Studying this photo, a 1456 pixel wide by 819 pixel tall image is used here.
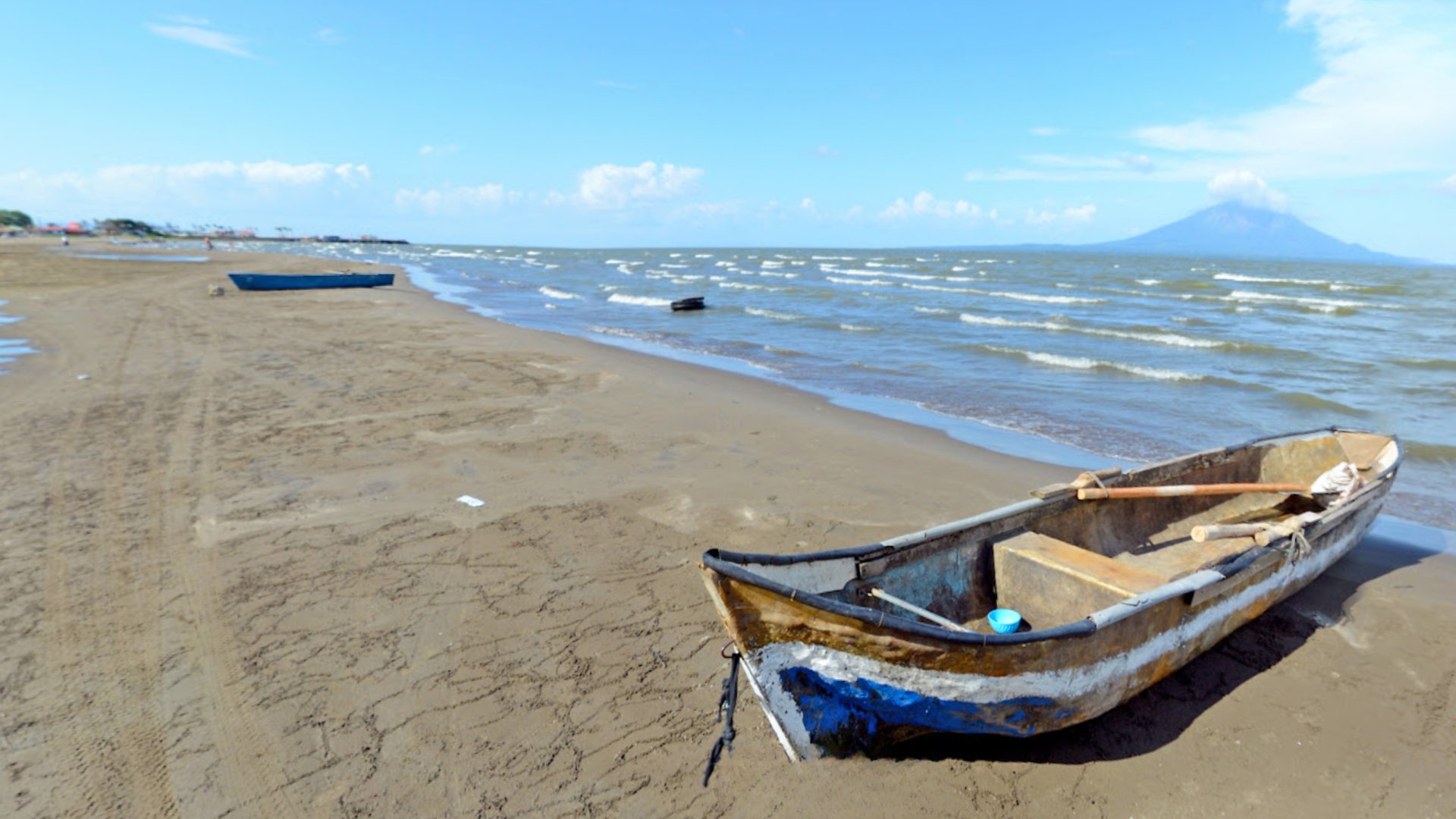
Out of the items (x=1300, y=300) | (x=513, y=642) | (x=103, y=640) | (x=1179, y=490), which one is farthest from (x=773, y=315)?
(x=1300, y=300)

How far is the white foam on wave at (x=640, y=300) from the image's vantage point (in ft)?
105

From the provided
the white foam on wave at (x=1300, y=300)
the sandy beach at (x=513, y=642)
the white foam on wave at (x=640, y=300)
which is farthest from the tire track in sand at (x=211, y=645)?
the white foam on wave at (x=1300, y=300)

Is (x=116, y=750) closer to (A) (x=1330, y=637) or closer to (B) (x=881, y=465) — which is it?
(B) (x=881, y=465)

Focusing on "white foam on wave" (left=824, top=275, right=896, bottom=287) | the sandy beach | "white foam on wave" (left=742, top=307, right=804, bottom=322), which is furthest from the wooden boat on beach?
"white foam on wave" (left=824, top=275, right=896, bottom=287)

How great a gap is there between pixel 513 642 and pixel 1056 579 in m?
3.90

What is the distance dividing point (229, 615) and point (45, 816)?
1766 millimetres

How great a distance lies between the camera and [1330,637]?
527 cm

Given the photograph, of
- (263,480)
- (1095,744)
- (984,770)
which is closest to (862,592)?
(984,770)

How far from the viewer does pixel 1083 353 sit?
18.4m

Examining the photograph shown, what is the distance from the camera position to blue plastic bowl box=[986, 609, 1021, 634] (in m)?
4.43

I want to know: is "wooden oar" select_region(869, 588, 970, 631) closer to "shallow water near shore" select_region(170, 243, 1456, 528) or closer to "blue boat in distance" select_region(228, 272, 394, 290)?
"shallow water near shore" select_region(170, 243, 1456, 528)

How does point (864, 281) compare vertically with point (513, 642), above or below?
above

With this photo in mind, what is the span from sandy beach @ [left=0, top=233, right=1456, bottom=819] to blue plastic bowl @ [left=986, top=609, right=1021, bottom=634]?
0.67m

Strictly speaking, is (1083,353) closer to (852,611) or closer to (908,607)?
(908,607)
